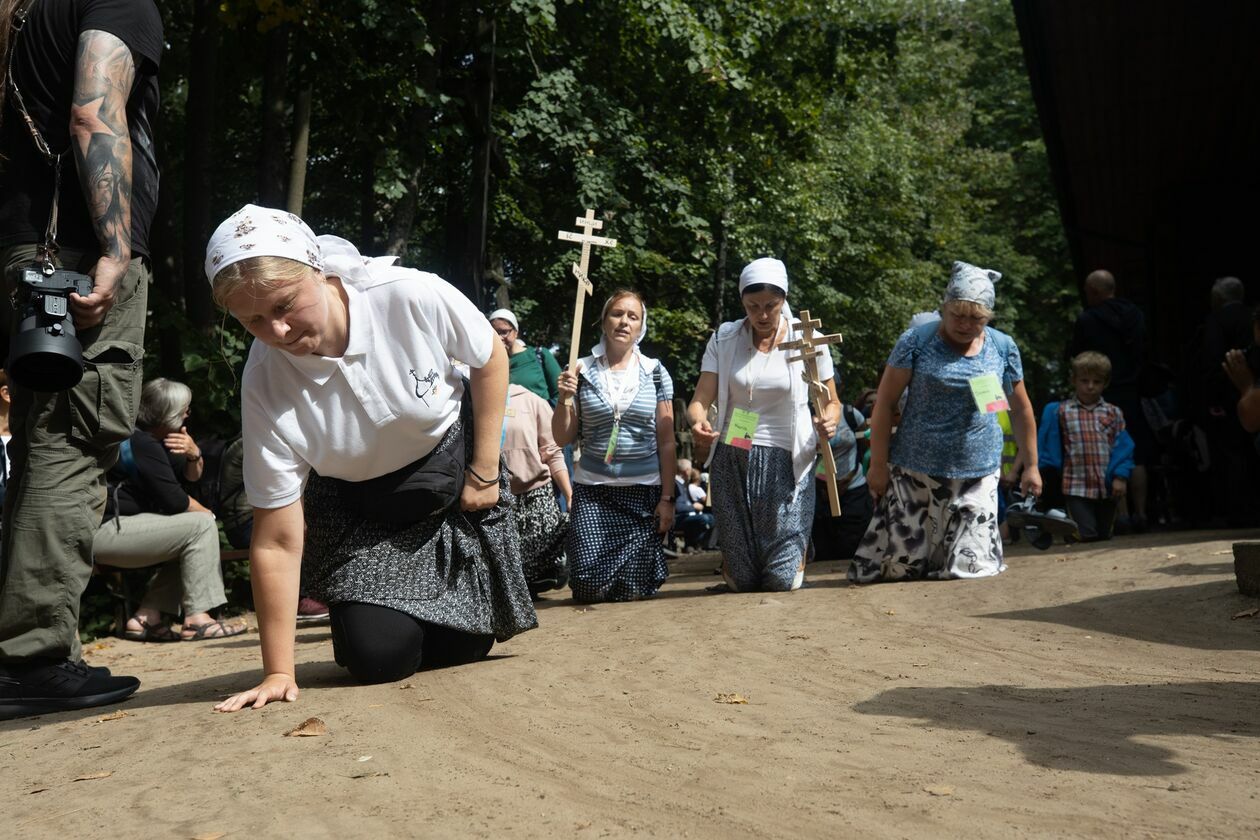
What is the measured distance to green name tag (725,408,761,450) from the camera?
8.89 m

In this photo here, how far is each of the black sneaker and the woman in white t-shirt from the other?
14.9 ft

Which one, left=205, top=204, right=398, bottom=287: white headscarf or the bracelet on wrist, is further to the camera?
the bracelet on wrist

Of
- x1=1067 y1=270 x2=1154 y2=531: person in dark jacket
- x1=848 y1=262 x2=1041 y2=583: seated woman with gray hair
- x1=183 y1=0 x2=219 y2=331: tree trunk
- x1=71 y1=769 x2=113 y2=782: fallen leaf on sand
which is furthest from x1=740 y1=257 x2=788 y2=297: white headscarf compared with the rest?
x1=71 y1=769 x2=113 y2=782: fallen leaf on sand

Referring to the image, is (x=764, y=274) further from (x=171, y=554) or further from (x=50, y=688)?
(x=50, y=688)

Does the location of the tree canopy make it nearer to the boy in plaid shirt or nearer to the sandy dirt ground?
the boy in plaid shirt

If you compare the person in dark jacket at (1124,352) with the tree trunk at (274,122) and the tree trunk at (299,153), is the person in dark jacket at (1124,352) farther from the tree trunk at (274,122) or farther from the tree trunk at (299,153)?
the tree trunk at (274,122)

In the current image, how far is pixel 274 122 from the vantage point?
40.1 ft

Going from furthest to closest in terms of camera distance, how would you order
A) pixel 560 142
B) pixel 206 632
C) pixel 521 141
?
pixel 521 141 → pixel 560 142 → pixel 206 632

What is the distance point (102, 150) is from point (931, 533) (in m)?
5.70

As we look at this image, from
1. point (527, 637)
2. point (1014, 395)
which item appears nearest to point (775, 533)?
point (1014, 395)

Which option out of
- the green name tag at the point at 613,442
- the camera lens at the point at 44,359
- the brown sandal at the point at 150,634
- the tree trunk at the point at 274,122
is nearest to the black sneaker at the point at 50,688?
the camera lens at the point at 44,359

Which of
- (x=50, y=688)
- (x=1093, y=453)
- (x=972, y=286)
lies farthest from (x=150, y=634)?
(x=1093, y=453)

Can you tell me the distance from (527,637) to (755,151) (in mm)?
16122

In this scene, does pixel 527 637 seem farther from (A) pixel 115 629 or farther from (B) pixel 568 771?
(A) pixel 115 629
